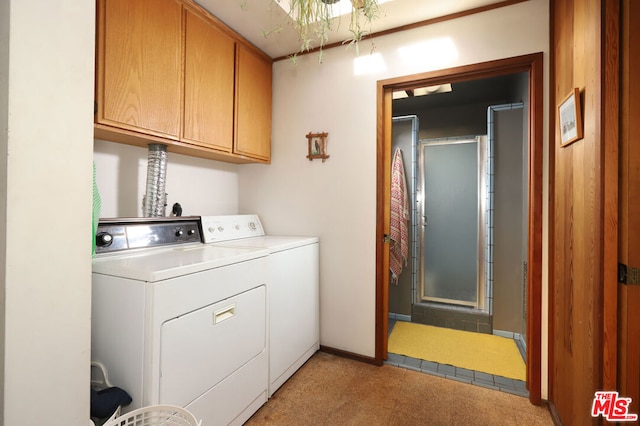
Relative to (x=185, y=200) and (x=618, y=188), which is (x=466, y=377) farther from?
(x=185, y=200)

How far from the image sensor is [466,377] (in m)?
2.04

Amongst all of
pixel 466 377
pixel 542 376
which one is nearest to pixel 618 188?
pixel 542 376

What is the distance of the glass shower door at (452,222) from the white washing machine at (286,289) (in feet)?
4.96

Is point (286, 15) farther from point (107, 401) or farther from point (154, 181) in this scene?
point (107, 401)

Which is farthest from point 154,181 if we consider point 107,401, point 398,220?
point 398,220

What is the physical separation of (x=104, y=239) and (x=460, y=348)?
2654mm

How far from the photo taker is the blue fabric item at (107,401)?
108 cm

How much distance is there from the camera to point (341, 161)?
2.29 meters

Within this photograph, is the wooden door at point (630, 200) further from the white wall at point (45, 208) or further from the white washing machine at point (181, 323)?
the white wall at point (45, 208)

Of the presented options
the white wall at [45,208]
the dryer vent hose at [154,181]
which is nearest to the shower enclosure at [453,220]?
the dryer vent hose at [154,181]

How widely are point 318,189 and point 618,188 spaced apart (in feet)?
5.57

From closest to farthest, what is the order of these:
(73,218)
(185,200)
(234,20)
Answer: (73,218) → (234,20) → (185,200)

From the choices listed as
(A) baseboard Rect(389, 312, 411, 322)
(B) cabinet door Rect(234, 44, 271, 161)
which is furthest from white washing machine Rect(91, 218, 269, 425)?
(A) baseboard Rect(389, 312, 411, 322)

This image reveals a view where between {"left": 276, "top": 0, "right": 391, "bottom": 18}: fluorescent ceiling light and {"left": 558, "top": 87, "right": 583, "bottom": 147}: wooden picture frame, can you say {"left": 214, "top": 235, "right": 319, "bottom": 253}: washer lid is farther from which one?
{"left": 558, "top": 87, "right": 583, "bottom": 147}: wooden picture frame
